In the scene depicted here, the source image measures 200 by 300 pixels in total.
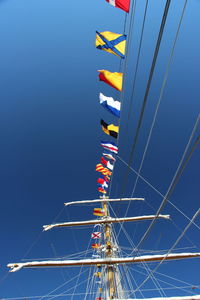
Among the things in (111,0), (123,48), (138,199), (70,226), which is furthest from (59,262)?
(111,0)

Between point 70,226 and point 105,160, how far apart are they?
8.49 meters

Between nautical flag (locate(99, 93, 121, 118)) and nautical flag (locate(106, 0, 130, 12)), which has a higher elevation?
nautical flag (locate(106, 0, 130, 12))

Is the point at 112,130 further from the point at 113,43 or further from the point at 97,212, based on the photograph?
the point at 97,212

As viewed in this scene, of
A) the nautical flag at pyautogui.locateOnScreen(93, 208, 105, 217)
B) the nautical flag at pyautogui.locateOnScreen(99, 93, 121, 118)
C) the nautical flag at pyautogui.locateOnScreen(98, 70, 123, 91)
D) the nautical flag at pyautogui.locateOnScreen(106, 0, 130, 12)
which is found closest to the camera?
the nautical flag at pyautogui.locateOnScreen(106, 0, 130, 12)

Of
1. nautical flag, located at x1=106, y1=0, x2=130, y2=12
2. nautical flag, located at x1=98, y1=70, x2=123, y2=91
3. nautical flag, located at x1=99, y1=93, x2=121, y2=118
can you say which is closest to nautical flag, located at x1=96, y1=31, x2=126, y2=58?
nautical flag, located at x1=98, y1=70, x2=123, y2=91

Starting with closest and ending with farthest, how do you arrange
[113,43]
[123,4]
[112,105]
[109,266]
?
[123,4], [113,43], [112,105], [109,266]

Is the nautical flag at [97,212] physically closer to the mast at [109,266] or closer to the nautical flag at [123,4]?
the mast at [109,266]

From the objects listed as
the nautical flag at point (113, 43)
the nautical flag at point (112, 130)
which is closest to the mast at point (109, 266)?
the nautical flag at point (112, 130)

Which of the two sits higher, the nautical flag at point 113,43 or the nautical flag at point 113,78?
the nautical flag at point 113,43

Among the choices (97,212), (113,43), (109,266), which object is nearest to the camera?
(113,43)

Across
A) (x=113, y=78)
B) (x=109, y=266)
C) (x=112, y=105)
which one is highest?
(x=113, y=78)

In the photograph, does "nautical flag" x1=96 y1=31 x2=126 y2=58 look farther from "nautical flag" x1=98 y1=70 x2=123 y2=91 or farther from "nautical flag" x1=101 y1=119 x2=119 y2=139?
"nautical flag" x1=101 y1=119 x2=119 y2=139

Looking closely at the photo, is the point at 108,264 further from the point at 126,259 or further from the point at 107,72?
the point at 107,72

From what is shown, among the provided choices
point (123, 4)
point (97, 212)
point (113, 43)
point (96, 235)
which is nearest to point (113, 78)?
point (113, 43)
